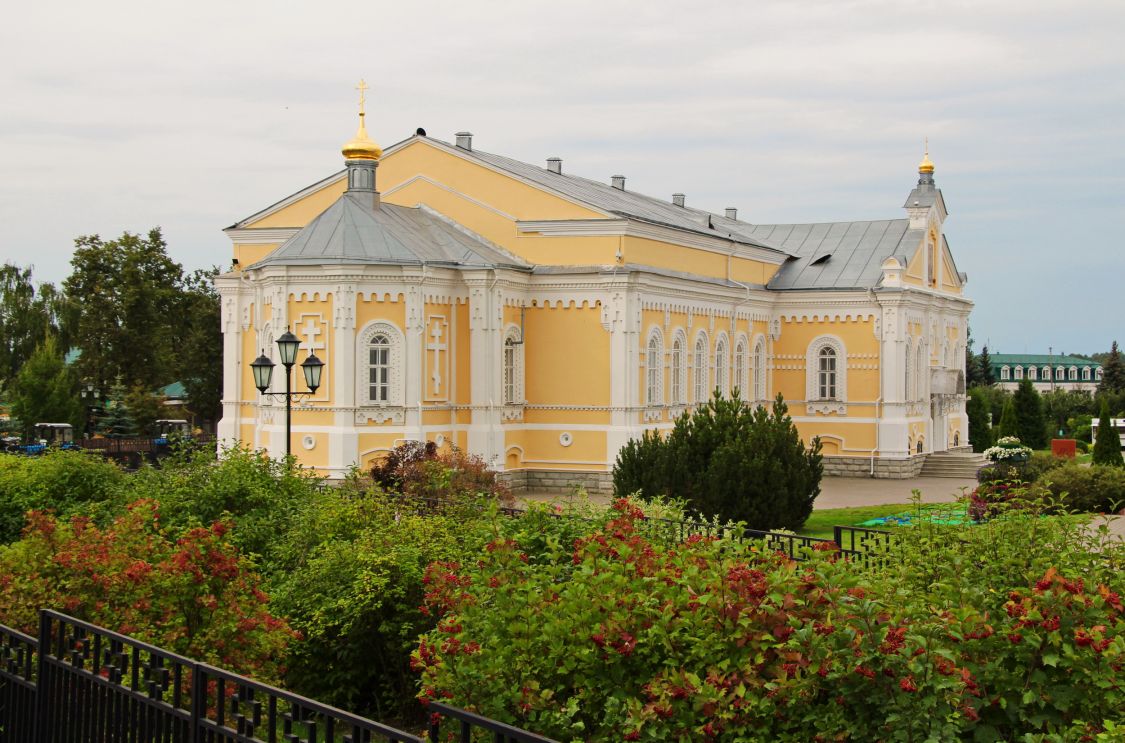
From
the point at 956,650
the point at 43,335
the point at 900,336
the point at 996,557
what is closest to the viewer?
the point at 956,650

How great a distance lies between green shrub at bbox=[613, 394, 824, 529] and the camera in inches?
781

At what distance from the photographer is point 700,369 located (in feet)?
108

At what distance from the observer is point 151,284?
48.3 metres

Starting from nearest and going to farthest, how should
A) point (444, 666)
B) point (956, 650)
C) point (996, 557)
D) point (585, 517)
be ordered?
point (956, 650)
point (444, 666)
point (996, 557)
point (585, 517)

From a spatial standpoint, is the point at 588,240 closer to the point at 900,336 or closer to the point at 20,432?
the point at 900,336

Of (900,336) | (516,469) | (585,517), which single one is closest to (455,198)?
(516,469)

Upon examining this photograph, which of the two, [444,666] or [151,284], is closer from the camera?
[444,666]

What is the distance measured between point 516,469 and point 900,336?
1278 cm

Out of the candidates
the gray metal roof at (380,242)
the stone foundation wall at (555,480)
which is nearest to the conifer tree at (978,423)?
the stone foundation wall at (555,480)

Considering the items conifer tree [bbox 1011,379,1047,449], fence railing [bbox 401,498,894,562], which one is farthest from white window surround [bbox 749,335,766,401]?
fence railing [bbox 401,498,894,562]

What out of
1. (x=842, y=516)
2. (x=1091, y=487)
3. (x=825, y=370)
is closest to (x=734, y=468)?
(x=842, y=516)

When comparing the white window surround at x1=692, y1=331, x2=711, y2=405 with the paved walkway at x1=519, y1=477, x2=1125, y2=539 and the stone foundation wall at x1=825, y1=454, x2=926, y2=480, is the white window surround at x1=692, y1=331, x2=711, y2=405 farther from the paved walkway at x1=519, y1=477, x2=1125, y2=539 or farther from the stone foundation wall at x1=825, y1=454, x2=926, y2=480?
the stone foundation wall at x1=825, y1=454, x2=926, y2=480

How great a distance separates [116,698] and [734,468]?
1347 cm

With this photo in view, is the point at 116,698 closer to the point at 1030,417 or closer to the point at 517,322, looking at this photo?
the point at 517,322
